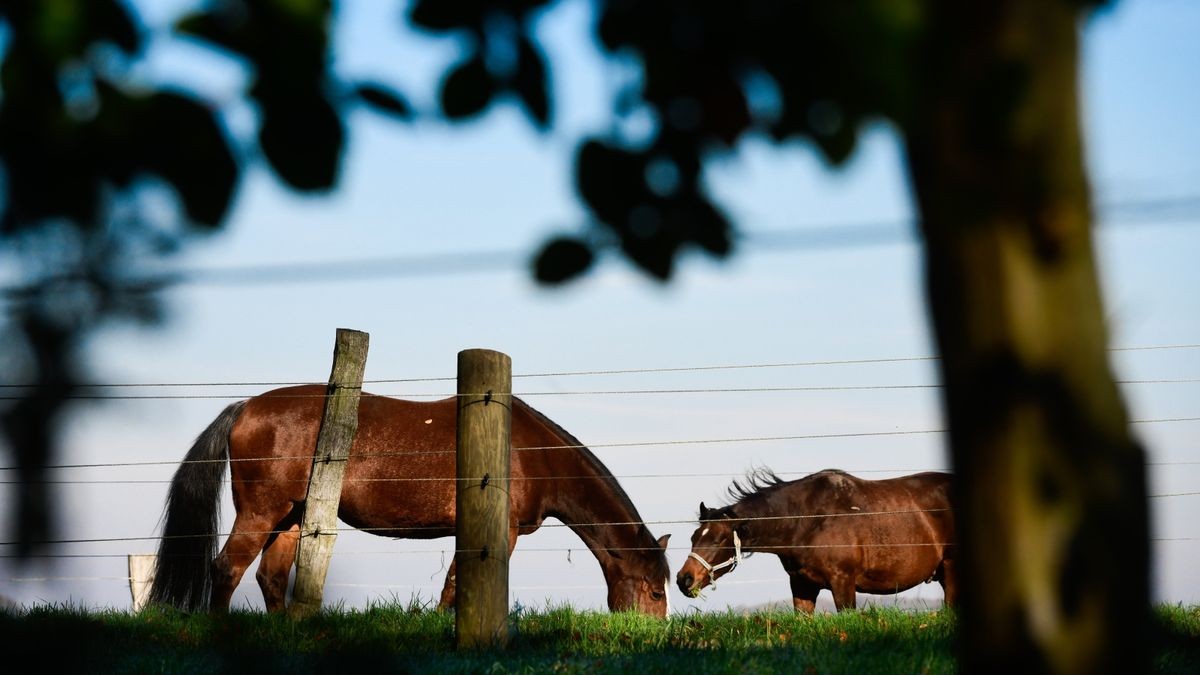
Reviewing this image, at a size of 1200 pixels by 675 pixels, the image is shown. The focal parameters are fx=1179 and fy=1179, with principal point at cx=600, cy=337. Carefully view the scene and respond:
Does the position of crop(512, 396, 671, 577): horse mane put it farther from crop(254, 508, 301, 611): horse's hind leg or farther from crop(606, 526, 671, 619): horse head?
crop(254, 508, 301, 611): horse's hind leg

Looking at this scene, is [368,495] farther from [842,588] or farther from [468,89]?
[468,89]

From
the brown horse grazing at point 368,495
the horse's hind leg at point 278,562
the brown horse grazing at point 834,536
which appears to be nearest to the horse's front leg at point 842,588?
the brown horse grazing at point 834,536

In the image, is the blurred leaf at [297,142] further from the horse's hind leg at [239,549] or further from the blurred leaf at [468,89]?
the horse's hind leg at [239,549]

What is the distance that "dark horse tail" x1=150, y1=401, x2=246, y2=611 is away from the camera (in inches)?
344

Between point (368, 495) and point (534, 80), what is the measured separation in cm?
823

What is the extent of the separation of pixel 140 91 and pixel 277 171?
8.9 inches

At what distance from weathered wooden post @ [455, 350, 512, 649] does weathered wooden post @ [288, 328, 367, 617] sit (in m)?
1.75

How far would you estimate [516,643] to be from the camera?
233 inches

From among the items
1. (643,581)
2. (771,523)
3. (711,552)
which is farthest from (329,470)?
(771,523)

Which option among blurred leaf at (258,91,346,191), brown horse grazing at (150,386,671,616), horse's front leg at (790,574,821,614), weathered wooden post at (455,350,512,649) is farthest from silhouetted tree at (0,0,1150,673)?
horse's front leg at (790,574,821,614)

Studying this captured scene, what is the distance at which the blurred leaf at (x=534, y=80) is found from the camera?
1.89m

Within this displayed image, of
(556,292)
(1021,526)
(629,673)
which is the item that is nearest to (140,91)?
(556,292)

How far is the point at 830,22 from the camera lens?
1339mm

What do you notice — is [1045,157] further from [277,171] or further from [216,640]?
[216,640]
